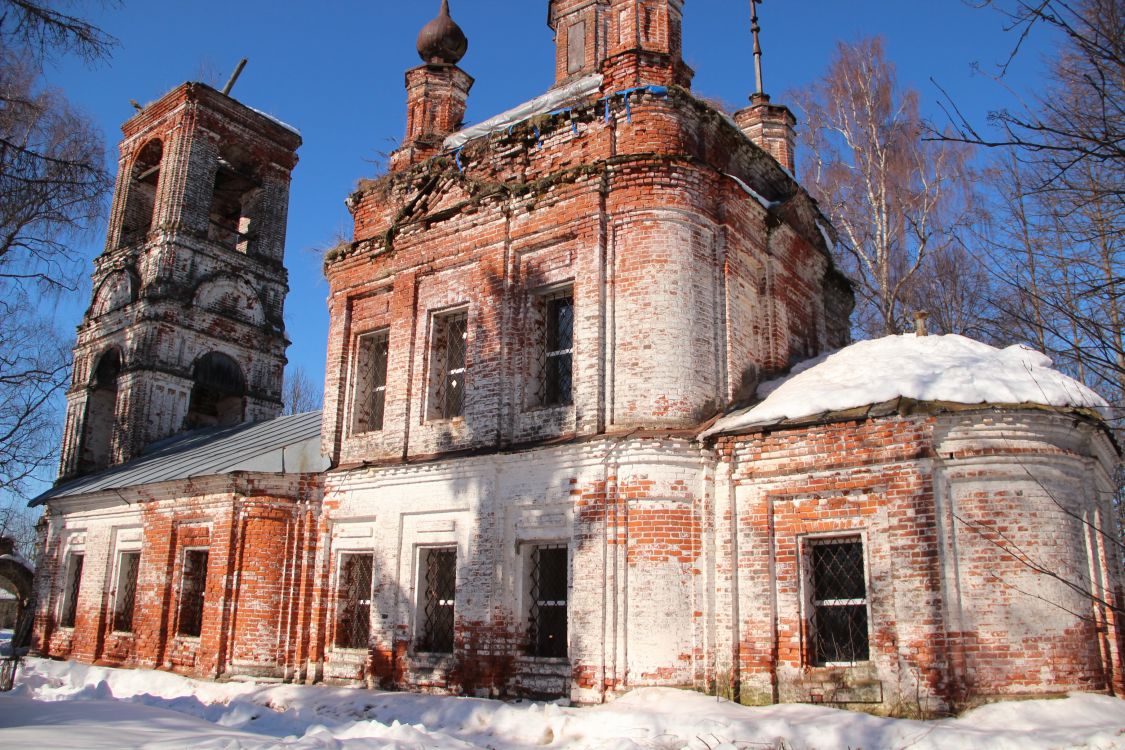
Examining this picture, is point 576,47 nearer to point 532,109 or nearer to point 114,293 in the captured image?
point 532,109

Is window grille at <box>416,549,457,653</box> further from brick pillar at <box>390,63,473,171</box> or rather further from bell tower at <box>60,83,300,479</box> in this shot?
bell tower at <box>60,83,300,479</box>

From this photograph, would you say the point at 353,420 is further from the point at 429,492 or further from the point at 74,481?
the point at 74,481

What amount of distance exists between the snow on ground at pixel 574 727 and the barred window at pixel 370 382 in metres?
4.01

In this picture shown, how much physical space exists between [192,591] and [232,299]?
9.71 m

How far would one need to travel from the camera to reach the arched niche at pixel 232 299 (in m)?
20.3

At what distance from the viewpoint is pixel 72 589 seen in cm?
1588

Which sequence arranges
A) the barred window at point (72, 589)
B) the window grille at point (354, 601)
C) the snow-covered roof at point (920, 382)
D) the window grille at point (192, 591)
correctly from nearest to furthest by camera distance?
the snow-covered roof at point (920, 382)
the window grille at point (354, 601)
the window grille at point (192, 591)
the barred window at point (72, 589)

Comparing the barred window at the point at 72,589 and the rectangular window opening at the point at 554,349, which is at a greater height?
the rectangular window opening at the point at 554,349

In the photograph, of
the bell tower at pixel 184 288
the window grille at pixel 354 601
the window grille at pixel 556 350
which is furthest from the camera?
the bell tower at pixel 184 288

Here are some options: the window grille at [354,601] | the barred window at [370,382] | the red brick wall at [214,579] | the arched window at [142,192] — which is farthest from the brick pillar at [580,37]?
the arched window at [142,192]

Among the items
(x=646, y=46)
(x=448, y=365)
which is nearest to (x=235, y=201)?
(x=448, y=365)

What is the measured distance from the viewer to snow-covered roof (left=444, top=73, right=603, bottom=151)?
1129cm

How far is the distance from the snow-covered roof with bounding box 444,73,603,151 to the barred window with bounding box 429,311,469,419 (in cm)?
256

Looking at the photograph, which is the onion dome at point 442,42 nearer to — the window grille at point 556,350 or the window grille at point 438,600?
the window grille at point 556,350
